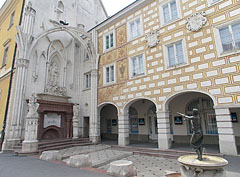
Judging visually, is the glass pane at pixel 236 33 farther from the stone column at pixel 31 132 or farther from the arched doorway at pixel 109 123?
the arched doorway at pixel 109 123

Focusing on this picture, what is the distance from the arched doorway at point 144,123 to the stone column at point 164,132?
163 inches

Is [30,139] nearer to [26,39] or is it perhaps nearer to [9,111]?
[9,111]

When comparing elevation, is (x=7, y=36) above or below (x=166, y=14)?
above

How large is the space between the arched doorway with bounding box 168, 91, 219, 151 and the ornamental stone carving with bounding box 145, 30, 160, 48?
4.09 metres

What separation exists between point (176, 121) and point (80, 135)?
9.07 m

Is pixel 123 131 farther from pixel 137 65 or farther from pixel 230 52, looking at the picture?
pixel 230 52

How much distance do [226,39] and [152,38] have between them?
177 inches

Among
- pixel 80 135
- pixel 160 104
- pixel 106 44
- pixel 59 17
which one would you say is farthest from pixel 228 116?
pixel 59 17

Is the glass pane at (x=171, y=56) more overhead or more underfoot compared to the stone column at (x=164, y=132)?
more overhead

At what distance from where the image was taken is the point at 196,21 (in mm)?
9367

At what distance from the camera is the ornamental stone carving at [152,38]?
1101cm

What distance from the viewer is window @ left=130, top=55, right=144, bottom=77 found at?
11.8 m

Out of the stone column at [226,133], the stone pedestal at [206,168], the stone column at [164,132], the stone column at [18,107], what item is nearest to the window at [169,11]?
the stone column at [164,132]

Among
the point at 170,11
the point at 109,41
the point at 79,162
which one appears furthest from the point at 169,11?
the point at 79,162
